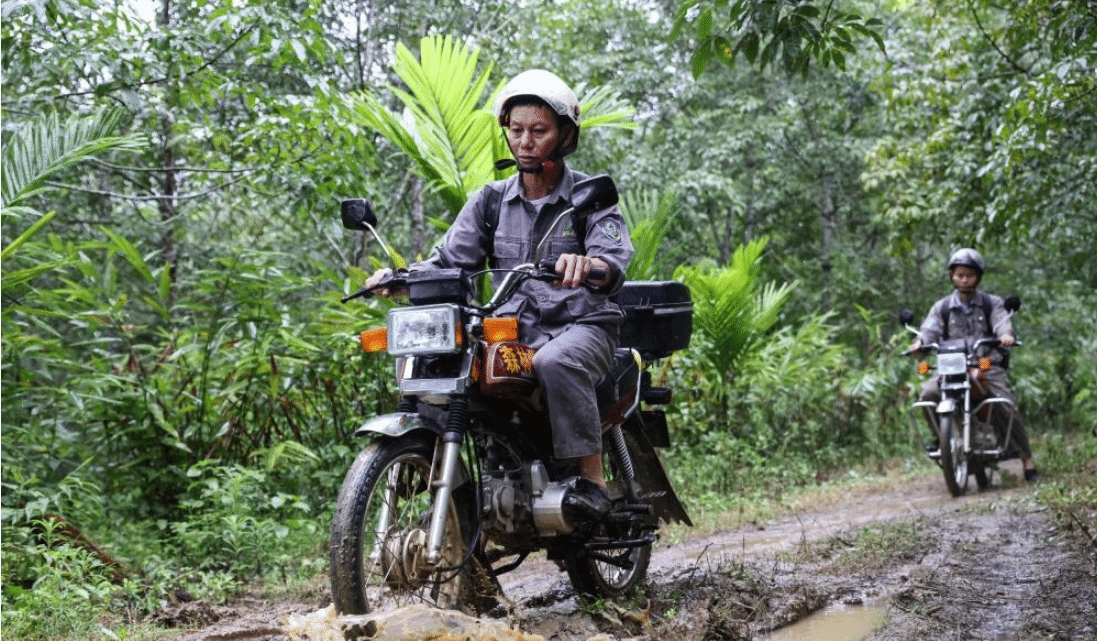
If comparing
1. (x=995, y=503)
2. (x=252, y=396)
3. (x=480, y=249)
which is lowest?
(x=995, y=503)

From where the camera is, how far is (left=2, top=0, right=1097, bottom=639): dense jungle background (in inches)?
223

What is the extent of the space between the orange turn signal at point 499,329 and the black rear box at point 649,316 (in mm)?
1036

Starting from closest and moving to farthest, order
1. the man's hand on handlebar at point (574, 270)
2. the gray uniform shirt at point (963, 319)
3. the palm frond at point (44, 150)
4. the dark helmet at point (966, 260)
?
the man's hand on handlebar at point (574, 270) < the palm frond at point (44, 150) < the dark helmet at point (966, 260) < the gray uniform shirt at point (963, 319)

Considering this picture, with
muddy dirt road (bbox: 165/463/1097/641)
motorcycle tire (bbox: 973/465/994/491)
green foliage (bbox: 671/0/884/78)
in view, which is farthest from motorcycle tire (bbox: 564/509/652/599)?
motorcycle tire (bbox: 973/465/994/491)

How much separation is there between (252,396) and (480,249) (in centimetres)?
306

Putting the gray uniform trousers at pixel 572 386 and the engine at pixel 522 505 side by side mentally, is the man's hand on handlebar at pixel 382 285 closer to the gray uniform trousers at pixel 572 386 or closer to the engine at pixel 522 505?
the gray uniform trousers at pixel 572 386

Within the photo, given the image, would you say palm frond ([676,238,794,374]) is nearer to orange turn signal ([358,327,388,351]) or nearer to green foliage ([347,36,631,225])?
green foliage ([347,36,631,225])

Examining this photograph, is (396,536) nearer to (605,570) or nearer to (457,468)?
(457,468)

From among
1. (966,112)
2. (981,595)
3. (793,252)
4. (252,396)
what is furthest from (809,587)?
(793,252)

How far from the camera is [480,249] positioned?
Result: 14.4 ft

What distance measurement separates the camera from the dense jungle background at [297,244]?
5.66m

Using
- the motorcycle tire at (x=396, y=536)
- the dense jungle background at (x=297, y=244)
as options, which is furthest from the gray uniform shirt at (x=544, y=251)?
the dense jungle background at (x=297, y=244)

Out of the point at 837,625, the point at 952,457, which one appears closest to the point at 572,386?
the point at 837,625

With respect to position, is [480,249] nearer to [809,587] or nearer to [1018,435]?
[809,587]
